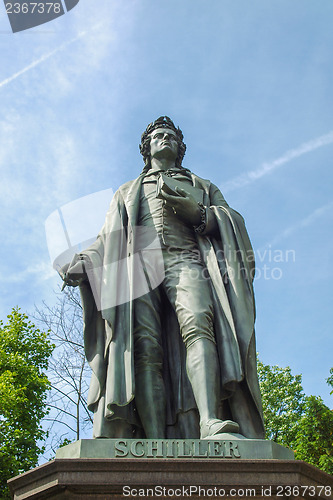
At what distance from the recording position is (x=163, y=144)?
8.46 meters

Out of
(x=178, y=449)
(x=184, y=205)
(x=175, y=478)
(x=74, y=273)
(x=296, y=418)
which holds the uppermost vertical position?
(x=296, y=418)

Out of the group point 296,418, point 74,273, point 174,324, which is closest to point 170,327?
point 174,324

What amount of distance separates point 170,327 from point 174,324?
0.06 meters

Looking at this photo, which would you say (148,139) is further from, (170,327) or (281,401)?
(281,401)

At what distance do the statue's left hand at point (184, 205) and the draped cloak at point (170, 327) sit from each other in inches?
8.9

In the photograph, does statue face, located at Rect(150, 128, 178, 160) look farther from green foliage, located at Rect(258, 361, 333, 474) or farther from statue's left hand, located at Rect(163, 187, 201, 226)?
green foliage, located at Rect(258, 361, 333, 474)

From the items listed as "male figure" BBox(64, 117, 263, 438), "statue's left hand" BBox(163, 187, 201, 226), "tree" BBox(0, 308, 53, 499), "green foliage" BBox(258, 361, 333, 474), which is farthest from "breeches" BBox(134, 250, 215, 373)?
"green foliage" BBox(258, 361, 333, 474)

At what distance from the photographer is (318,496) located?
5086mm

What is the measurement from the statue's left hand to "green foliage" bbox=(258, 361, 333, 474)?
14784 millimetres

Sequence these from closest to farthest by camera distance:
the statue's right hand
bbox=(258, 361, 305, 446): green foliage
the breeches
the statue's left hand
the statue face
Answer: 1. the breeches
2. the statue's right hand
3. the statue's left hand
4. the statue face
5. bbox=(258, 361, 305, 446): green foliage

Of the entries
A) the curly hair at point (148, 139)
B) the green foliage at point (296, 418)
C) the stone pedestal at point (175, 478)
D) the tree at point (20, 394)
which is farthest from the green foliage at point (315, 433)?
the stone pedestal at point (175, 478)

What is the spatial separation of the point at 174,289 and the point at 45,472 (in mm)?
2524

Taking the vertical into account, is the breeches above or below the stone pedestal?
above

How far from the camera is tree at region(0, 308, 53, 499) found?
1758cm
